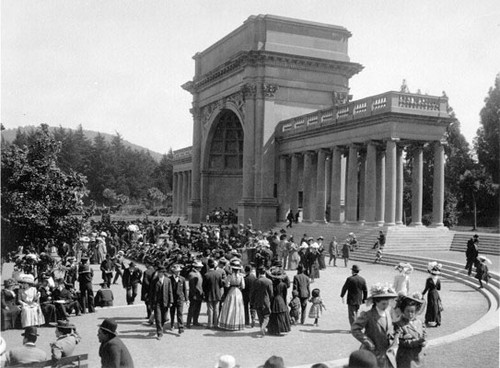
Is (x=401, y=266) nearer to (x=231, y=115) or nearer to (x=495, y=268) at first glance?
(x=495, y=268)

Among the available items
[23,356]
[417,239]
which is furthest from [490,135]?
[23,356]

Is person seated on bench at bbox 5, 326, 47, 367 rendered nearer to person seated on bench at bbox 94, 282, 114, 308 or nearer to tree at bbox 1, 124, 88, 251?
person seated on bench at bbox 94, 282, 114, 308

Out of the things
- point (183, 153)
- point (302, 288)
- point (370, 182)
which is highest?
point (183, 153)

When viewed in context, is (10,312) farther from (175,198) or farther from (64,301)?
(175,198)

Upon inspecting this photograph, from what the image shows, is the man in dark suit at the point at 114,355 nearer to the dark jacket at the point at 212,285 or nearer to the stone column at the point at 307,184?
the dark jacket at the point at 212,285

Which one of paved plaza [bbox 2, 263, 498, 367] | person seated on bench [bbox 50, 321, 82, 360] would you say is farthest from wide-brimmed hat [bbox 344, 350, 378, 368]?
person seated on bench [bbox 50, 321, 82, 360]

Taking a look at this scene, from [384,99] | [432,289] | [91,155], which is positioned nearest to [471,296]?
[432,289]
